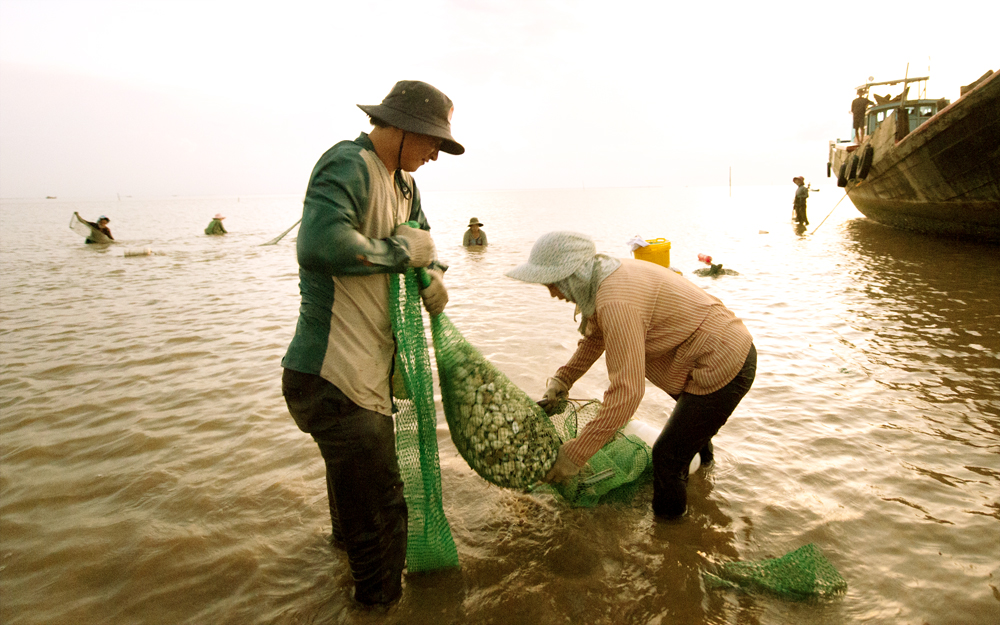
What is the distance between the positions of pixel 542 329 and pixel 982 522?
15.4 ft

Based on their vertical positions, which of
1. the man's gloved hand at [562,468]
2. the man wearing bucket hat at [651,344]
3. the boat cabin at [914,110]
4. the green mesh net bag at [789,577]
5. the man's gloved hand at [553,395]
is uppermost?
the boat cabin at [914,110]

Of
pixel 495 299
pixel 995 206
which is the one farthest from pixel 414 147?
pixel 995 206

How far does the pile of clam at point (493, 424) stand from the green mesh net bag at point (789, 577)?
1018 millimetres

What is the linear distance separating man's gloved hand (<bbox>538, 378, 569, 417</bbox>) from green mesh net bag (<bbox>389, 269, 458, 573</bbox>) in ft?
2.44

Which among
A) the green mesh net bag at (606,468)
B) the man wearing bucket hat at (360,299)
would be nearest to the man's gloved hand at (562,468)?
the green mesh net bag at (606,468)

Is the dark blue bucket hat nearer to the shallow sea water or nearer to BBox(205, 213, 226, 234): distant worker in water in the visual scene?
the shallow sea water

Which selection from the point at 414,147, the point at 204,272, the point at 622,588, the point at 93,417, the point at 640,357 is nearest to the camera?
the point at 414,147

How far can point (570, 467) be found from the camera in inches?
89.4

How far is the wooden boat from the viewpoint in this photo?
9129 millimetres

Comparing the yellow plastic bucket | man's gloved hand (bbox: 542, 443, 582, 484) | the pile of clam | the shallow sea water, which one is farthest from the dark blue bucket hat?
the yellow plastic bucket

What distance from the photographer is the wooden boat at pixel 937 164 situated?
9129 mm

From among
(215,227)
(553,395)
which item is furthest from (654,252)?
(215,227)

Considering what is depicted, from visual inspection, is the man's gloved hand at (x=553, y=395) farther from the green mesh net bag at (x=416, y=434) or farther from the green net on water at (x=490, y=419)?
the green mesh net bag at (x=416, y=434)

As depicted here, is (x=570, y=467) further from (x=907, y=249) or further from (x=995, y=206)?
(x=907, y=249)
